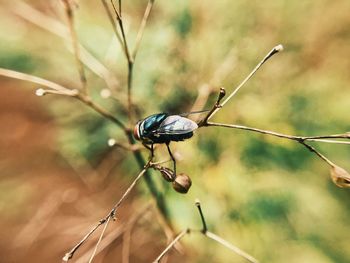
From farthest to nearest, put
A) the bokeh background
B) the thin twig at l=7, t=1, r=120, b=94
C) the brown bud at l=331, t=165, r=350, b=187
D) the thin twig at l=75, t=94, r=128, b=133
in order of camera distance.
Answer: the thin twig at l=7, t=1, r=120, b=94
the bokeh background
the thin twig at l=75, t=94, r=128, b=133
the brown bud at l=331, t=165, r=350, b=187

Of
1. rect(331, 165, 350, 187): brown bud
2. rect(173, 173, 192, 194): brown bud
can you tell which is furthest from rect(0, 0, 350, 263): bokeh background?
rect(331, 165, 350, 187): brown bud

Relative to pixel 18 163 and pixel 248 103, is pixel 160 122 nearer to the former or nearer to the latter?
pixel 248 103

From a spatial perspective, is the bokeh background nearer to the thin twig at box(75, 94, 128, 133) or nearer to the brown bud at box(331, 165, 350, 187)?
the thin twig at box(75, 94, 128, 133)

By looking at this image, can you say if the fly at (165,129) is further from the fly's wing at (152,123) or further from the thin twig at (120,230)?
the thin twig at (120,230)

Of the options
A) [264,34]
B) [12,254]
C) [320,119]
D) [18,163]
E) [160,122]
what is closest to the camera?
[160,122]

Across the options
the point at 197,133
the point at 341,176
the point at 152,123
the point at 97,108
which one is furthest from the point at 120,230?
the point at 341,176

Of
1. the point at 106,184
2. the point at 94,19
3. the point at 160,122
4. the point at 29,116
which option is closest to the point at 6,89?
the point at 29,116

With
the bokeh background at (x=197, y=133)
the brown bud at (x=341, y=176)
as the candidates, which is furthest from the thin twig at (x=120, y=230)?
the brown bud at (x=341, y=176)
